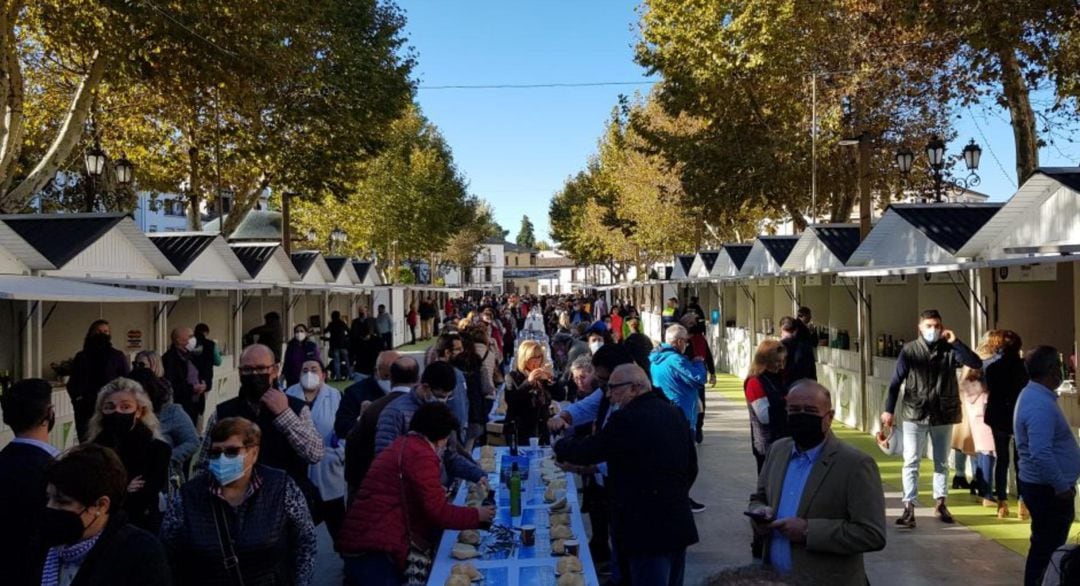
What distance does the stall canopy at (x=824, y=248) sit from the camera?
52.2ft

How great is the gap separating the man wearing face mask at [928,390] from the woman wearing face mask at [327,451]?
4578 millimetres

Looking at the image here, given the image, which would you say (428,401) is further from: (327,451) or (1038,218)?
(1038,218)

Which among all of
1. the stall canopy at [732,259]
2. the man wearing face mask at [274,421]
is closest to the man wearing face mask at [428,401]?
the man wearing face mask at [274,421]

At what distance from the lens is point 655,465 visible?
14.0 feet

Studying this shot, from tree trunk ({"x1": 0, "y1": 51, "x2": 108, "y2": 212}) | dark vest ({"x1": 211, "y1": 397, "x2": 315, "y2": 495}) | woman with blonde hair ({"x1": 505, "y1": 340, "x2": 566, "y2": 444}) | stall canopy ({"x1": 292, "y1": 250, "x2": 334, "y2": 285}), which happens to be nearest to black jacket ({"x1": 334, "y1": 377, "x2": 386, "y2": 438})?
dark vest ({"x1": 211, "y1": 397, "x2": 315, "y2": 495})

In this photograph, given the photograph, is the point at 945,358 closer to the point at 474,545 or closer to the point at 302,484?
the point at 474,545

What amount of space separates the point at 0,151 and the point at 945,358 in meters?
13.7

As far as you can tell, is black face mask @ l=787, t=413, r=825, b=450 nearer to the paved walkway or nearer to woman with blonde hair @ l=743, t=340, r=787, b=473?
the paved walkway

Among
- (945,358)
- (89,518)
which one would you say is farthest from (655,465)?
(945,358)

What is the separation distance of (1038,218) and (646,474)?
796 cm

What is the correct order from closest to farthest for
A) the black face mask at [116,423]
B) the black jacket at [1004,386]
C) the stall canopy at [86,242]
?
the black face mask at [116,423]
the black jacket at [1004,386]
the stall canopy at [86,242]

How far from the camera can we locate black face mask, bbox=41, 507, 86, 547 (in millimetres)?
2797

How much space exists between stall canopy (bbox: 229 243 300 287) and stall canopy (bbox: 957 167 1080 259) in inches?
603

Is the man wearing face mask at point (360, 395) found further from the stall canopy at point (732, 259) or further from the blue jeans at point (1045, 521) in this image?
the stall canopy at point (732, 259)
